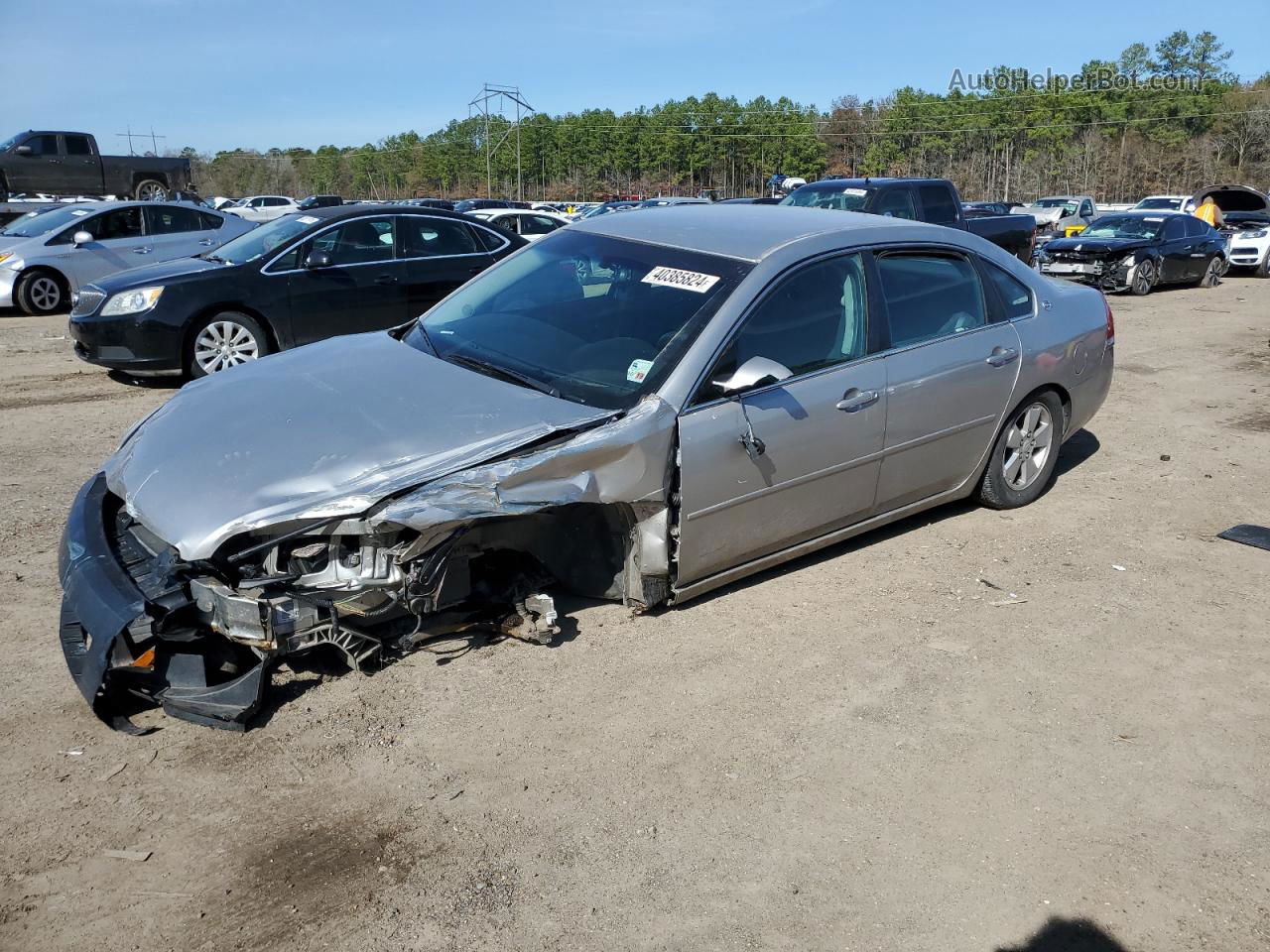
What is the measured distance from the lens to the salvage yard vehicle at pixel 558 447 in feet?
11.6

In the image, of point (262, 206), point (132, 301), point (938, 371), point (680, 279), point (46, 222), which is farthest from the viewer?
point (262, 206)

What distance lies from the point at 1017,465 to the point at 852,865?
3528 millimetres

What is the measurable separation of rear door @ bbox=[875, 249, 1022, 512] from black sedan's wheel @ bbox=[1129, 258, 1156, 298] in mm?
13816

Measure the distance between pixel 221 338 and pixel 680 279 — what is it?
5836 millimetres

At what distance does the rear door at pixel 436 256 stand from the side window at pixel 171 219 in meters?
6.29

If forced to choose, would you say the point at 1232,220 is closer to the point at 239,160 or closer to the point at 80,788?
the point at 80,788

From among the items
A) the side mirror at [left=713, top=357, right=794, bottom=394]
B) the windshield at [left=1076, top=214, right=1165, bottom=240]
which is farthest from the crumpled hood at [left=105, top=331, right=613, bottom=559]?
the windshield at [left=1076, top=214, right=1165, bottom=240]

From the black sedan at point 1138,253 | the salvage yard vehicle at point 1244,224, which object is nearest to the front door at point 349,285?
the black sedan at point 1138,253

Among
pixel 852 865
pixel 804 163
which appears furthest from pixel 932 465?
pixel 804 163

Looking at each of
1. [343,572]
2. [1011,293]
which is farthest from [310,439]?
[1011,293]

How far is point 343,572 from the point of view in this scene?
3652 mm

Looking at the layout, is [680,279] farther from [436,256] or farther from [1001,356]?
[436,256]

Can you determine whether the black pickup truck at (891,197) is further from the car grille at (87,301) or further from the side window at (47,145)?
the side window at (47,145)

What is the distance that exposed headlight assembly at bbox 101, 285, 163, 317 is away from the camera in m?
8.74
